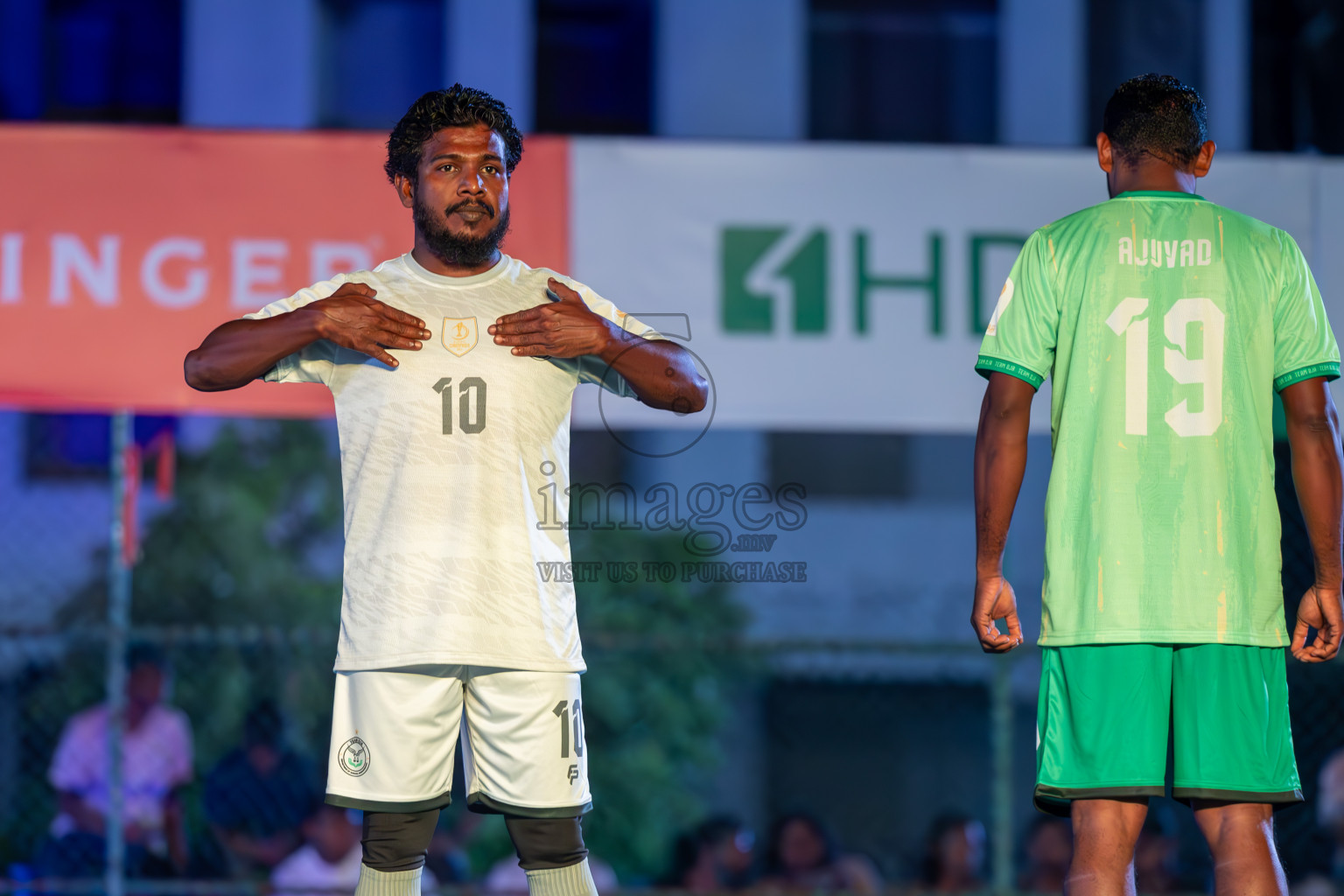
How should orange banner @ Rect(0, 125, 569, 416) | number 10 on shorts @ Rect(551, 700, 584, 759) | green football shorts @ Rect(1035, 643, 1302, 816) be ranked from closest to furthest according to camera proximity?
green football shorts @ Rect(1035, 643, 1302, 816) → number 10 on shorts @ Rect(551, 700, 584, 759) → orange banner @ Rect(0, 125, 569, 416)

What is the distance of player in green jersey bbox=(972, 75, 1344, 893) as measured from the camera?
8.42ft

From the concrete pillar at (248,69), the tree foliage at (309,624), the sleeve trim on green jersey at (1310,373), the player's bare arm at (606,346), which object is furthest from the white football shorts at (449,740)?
the concrete pillar at (248,69)

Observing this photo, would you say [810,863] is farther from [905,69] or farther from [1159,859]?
[905,69]

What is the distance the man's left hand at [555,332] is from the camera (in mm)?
2766

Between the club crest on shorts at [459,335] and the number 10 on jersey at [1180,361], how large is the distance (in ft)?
4.05

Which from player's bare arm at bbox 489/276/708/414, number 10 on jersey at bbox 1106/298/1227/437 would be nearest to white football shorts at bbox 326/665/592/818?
player's bare arm at bbox 489/276/708/414

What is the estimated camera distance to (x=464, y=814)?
6344 mm

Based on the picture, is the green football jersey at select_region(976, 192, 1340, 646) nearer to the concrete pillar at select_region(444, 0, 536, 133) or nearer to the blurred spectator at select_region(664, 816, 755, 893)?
the blurred spectator at select_region(664, 816, 755, 893)

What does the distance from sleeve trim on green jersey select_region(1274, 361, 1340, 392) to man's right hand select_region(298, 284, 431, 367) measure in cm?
167

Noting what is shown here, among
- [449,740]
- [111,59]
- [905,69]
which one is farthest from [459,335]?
[111,59]

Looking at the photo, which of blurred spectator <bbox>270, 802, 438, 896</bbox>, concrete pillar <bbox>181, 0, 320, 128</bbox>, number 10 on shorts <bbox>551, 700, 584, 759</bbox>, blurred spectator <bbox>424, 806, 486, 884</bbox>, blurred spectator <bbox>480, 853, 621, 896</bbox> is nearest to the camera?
number 10 on shorts <bbox>551, 700, 584, 759</bbox>

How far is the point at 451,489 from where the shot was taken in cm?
275

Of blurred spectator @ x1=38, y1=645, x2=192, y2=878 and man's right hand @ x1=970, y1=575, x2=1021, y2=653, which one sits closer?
man's right hand @ x1=970, y1=575, x2=1021, y2=653

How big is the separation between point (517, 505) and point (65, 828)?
170 inches
